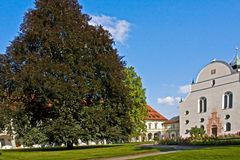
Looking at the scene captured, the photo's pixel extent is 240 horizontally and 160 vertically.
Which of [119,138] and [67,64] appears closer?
[67,64]

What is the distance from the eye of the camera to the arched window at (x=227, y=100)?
178ft

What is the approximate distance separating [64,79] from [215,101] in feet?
109

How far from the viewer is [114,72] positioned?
32.4 metres

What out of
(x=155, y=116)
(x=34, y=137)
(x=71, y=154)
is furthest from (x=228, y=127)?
(x=155, y=116)

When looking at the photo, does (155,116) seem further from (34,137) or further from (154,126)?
(34,137)

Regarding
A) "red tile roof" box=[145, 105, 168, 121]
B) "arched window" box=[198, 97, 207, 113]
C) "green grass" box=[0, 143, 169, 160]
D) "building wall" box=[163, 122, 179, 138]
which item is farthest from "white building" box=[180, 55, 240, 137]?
"green grass" box=[0, 143, 169, 160]

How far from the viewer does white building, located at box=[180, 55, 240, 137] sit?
53.5 meters

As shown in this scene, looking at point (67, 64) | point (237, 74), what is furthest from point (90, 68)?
point (237, 74)

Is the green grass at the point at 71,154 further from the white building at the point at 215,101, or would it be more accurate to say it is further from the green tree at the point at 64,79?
the white building at the point at 215,101

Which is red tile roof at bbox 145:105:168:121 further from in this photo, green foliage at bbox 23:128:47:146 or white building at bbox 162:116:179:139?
green foliage at bbox 23:128:47:146

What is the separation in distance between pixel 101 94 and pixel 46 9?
873 centimetres

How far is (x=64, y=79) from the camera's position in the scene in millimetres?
30078

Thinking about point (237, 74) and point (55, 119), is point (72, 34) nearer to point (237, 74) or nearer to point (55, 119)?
point (55, 119)

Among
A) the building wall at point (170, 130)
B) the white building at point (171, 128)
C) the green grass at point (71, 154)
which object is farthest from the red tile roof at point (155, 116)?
the green grass at point (71, 154)
